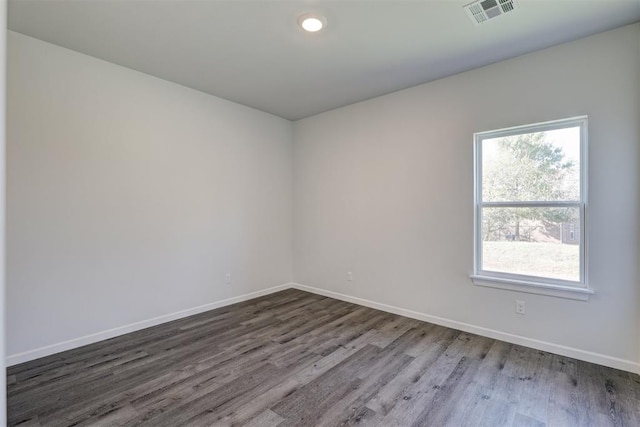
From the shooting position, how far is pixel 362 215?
4.13 metres

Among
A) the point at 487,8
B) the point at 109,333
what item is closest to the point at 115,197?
the point at 109,333

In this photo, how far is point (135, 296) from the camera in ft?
10.7

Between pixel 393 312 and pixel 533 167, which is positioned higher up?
pixel 533 167

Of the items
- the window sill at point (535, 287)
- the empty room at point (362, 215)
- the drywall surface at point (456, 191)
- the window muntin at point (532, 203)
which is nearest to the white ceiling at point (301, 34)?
the empty room at point (362, 215)

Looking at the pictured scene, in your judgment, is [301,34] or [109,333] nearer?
[301,34]

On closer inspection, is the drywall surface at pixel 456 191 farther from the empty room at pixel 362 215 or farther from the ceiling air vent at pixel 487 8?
the ceiling air vent at pixel 487 8

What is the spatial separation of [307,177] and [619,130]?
11.5 feet

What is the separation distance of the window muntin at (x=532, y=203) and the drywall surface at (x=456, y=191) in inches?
3.9

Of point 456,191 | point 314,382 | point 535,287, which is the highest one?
point 456,191

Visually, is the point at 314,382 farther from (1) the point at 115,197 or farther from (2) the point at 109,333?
(1) the point at 115,197

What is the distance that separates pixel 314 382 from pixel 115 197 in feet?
8.57

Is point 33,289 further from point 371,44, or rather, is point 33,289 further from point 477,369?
point 477,369

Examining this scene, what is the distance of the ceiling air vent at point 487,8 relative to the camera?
7.12ft

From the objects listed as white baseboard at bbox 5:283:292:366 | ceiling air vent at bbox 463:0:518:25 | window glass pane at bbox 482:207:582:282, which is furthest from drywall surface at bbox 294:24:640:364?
white baseboard at bbox 5:283:292:366
